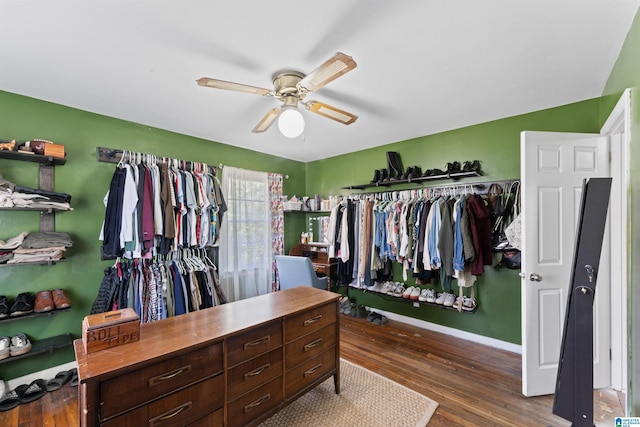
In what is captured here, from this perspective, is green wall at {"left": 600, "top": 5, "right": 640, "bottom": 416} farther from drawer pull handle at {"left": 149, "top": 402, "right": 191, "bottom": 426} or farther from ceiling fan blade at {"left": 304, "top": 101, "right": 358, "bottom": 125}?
drawer pull handle at {"left": 149, "top": 402, "right": 191, "bottom": 426}

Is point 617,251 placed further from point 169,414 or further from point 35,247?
point 35,247

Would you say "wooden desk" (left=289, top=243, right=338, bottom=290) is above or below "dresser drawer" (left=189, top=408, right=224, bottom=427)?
above

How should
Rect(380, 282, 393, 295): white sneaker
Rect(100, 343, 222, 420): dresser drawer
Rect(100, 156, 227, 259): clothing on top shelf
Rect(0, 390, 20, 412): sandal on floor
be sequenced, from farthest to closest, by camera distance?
Rect(380, 282, 393, 295): white sneaker < Rect(100, 156, 227, 259): clothing on top shelf < Rect(0, 390, 20, 412): sandal on floor < Rect(100, 343, 222, 420): dresser drawer

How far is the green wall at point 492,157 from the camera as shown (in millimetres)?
2664

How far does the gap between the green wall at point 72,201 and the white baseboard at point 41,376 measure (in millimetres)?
40

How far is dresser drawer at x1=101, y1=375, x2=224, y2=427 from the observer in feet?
3.96

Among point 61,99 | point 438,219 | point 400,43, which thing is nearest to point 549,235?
point 438,219

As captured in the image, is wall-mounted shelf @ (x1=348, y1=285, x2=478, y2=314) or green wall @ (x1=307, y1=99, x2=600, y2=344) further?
wall-mounted shelf @ (x1=348, y1=285, x2=478, y2=314)

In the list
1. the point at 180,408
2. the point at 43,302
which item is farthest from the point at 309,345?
the point at 43,302

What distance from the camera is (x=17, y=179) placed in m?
2.34

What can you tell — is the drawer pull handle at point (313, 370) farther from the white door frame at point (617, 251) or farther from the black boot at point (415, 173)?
the black boot at point (415, 173)

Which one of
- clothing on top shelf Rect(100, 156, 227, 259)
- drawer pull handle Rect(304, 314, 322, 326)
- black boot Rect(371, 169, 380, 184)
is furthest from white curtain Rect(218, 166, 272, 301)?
drawer pull handle Rect(304, 314, 322, 326)

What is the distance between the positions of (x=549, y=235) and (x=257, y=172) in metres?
3.53

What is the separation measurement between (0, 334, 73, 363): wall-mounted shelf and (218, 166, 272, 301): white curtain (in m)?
1.57
